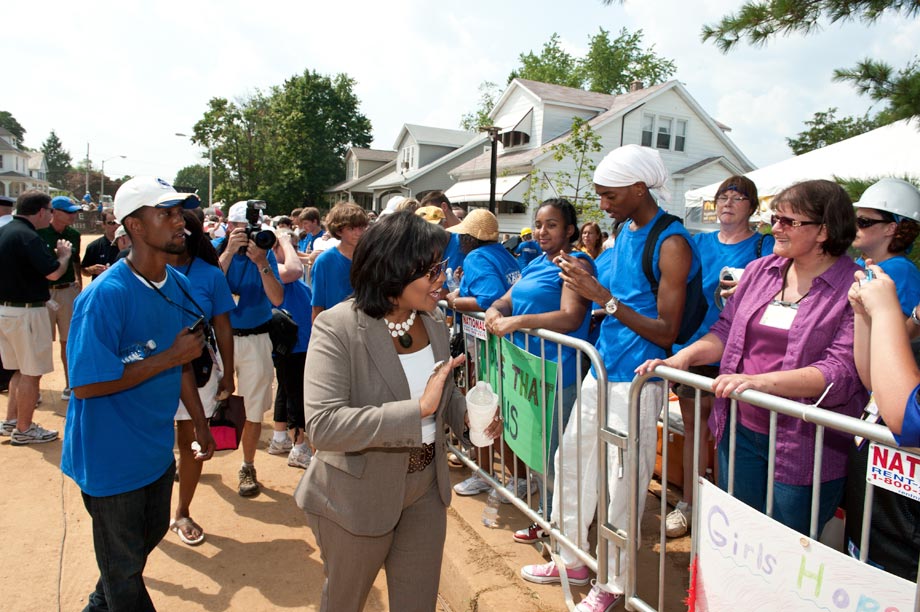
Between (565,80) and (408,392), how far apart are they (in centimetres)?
5061

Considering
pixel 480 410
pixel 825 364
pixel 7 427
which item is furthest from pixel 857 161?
pixel 7 427

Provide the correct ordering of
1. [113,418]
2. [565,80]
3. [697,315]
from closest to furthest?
[113,418] < [697,315] < [565,80]

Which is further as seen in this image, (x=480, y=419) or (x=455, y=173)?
(x=455, y=173)

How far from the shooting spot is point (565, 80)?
159 feet

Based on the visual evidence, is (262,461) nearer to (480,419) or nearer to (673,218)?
(480,419)

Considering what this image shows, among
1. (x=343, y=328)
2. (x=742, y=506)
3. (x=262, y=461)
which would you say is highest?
(x=343, y=328)

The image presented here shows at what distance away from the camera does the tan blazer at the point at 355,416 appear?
202 centimetres

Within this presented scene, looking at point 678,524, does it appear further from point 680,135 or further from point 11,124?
point 11,124

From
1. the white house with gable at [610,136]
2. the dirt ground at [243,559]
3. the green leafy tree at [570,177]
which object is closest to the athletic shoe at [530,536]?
the dirt ground at [243,559]

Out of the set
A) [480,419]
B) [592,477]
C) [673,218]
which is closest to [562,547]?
[592,477]

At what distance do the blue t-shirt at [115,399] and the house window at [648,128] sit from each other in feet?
90.1

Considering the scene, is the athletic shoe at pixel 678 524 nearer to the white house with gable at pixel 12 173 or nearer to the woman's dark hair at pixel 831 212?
the woman's dark hair at pixel 831 212

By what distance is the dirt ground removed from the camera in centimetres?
332

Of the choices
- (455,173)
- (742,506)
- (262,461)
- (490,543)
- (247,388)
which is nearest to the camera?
(742,506)
